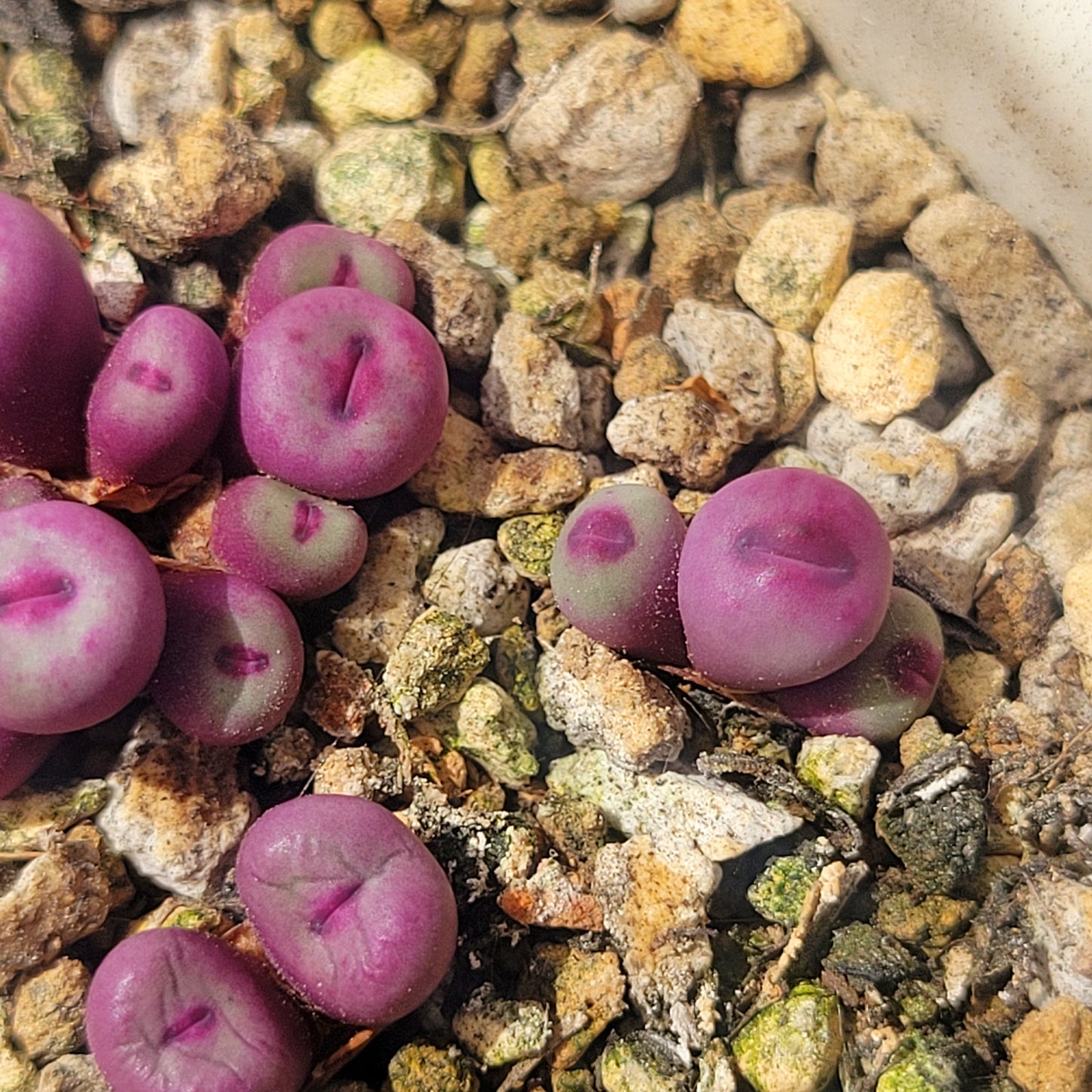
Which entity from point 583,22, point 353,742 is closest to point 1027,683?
point 353,742

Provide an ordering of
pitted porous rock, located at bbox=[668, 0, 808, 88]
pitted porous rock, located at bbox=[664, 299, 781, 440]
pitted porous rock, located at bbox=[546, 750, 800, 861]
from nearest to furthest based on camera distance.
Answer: pitted porous rock, located at bbox=[546, 750, 800, 861] → pitted porous rock, located at bbox=[664, 299, 781, 440] → pitted porous rock, located at bbox=[668, 0, 808, 88]

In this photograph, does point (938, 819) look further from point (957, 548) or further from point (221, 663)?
point (221, 663)

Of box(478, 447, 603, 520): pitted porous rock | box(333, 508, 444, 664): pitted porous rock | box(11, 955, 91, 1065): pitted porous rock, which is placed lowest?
box(11, 955, 91, 1065): pitted porous rock

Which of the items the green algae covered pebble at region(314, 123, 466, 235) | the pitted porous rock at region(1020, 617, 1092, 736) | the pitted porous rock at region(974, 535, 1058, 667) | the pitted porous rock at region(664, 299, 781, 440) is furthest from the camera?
the green algae covered pebble at region(314, 123, 466, 235)

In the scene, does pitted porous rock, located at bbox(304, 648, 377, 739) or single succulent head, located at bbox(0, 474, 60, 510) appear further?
pitted porous rock, located at bbox(304, 648, 377, 739)

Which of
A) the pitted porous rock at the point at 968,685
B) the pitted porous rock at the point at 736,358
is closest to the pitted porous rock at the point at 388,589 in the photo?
the pitted porous rock at the point at 736,358

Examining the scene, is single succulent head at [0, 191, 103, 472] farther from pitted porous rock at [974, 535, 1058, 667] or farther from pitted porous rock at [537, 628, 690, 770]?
pitted porous rock at [974, 535, 1058, 667]

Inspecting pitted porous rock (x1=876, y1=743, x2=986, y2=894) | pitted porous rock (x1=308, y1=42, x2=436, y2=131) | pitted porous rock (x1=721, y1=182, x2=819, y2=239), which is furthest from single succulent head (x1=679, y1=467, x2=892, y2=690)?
pitted porous rock (x1=308, y1=42, x2=436, y2=131)
